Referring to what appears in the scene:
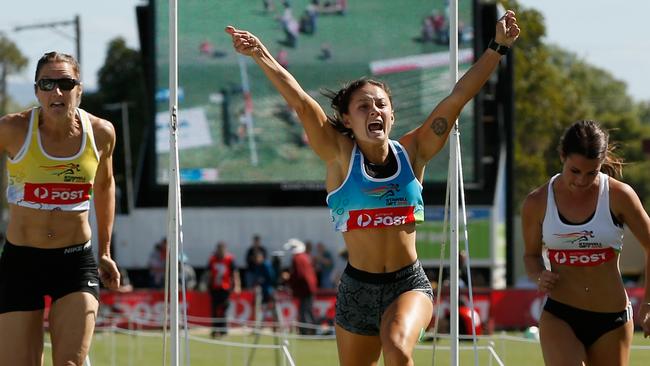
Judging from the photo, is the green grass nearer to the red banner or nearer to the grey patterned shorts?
the red banner

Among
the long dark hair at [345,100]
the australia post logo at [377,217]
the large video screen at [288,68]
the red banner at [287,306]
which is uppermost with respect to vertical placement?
the large video screen at [288,68]

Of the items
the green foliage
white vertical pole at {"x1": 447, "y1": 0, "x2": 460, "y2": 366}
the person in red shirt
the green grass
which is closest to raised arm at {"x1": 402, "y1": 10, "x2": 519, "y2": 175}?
white vertical pole at {"x1": 447, "y1": 0, "x2": 460, "y2": 366}

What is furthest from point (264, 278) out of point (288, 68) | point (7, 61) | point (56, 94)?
point (7, 61)

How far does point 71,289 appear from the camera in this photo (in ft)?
25.6

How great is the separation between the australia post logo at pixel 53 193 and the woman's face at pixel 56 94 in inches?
15.8

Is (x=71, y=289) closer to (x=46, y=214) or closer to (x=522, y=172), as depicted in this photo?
(x=46, y=214)

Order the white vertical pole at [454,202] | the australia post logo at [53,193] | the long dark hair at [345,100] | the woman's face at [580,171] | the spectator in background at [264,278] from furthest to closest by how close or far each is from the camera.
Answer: the spectator in background at [264,278] → the white vertical pole at [454,202] → the australia post logo at [53,193] → the long dark hair at [345,100] → the woman's face at [580,171]

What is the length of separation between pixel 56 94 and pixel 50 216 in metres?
0.68

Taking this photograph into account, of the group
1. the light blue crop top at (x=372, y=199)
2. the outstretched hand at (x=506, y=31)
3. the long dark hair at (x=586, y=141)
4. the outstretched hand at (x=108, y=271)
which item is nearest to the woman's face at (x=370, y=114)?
the light blue crop top at (x=372, y=199)

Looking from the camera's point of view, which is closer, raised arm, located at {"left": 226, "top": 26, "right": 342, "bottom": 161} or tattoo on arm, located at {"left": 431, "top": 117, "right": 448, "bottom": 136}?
raised arm, located at {"left": 226, "top": 26, "right": 342, "bottom": 161}

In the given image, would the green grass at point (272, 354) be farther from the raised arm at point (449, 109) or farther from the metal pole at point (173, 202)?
the raised arm at point (449, 109)

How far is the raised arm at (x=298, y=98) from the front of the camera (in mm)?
7477

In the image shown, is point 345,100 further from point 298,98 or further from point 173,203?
point 173,203

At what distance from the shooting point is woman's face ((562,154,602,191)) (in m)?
7.56
